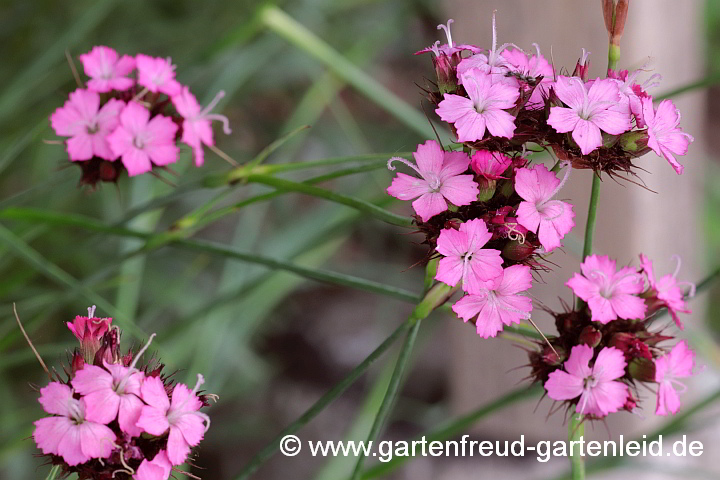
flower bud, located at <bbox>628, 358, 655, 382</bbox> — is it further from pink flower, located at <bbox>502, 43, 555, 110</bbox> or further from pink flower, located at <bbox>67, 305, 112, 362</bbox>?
pink flower, located at <bbox>67, 305, 112, 362</bbox>

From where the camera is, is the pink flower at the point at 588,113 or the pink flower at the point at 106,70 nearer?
the pink flower at the point at 588,113

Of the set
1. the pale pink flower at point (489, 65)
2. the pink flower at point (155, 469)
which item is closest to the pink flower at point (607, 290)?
the pale pink flower at point (489, 65)

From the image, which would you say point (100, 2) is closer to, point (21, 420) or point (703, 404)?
point (21, 420)

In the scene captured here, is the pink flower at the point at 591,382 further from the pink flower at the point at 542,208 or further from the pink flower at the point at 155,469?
the pink flower at the point at 155,469

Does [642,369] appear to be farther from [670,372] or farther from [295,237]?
[295,237]

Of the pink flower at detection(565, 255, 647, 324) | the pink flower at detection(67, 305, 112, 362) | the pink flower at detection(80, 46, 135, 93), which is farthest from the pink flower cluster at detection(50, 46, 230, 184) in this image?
the pink flower at detection(565, 255, 647, 324)

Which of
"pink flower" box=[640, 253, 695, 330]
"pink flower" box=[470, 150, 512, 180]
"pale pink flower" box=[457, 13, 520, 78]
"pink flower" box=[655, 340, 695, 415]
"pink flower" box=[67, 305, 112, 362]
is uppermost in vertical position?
"pale pink flower" box=[457, 13, 520, 78]

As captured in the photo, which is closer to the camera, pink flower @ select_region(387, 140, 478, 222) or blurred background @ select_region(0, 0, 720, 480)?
pink flower @ select_region(387, 140, 478, 222)
